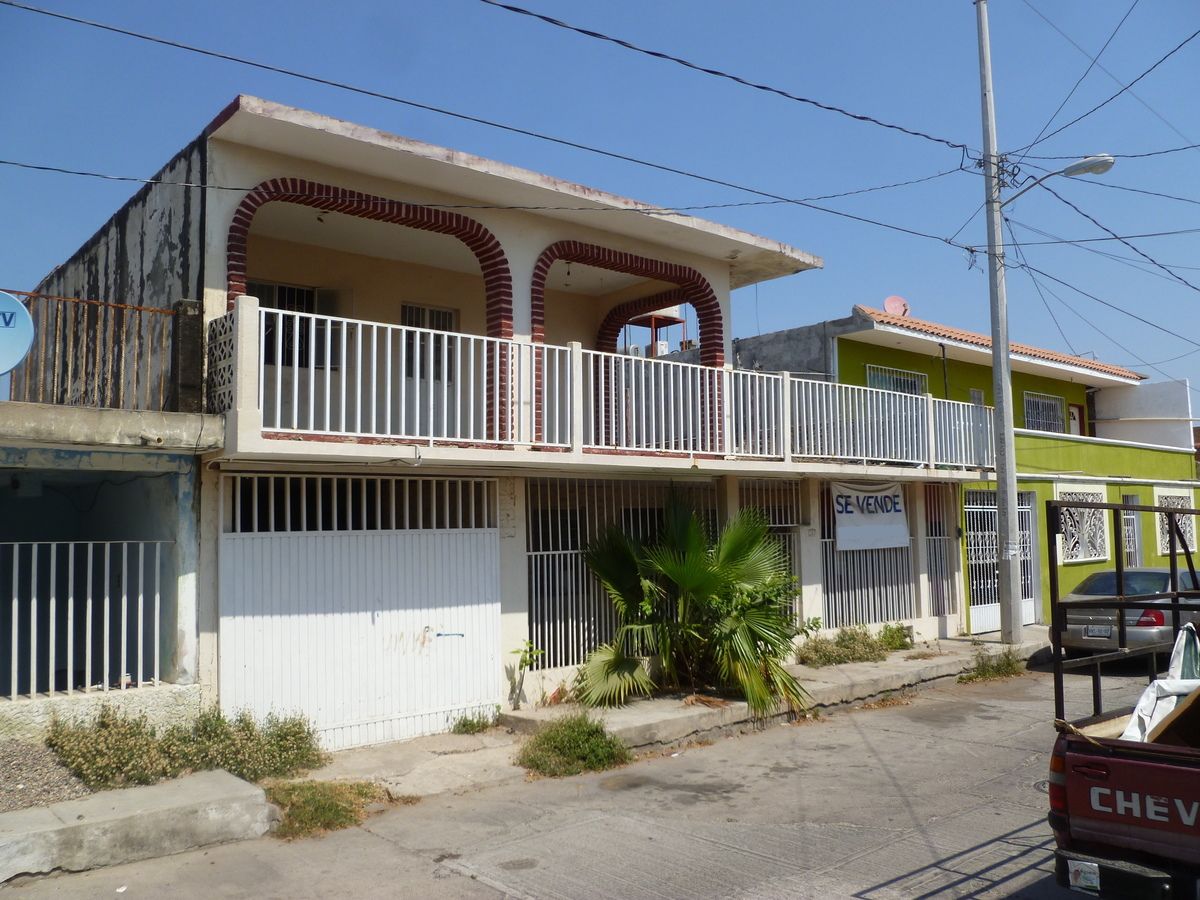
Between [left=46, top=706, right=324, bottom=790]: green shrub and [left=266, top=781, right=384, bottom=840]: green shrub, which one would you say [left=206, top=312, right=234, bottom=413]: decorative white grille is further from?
[left=266, top=781, right=384, bottom=840]: green shrub

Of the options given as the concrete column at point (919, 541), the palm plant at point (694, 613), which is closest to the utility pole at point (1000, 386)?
the concrete column at point (919, 541)

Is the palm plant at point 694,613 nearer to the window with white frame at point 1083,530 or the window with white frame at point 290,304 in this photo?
the window with white frame at point 290,304

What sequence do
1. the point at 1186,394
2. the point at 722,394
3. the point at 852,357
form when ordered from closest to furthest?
1. the point at 722,394
2. the point at 852,357
3. the point at 1186,394

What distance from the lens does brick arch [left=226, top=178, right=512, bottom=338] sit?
8.66 metres

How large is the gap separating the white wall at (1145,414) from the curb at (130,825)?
932 inches

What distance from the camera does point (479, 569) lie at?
9.91 m

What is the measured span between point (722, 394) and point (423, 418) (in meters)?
3.58

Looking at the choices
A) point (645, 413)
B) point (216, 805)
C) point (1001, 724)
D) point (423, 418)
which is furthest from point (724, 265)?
point (216, 805)

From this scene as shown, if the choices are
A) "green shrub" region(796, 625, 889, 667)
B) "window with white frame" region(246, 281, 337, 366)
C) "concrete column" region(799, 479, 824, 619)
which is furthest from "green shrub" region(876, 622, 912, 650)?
"window with white frame" region(246, 281, 337, 366)

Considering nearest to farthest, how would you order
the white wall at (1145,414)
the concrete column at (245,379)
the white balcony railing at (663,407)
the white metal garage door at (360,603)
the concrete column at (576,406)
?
the concrete column at (245,379) → the white metal garage door at (360,603) → the concrete column at (576,406) → the white balcony railing at (663,407) → the white wall at (1145,414)

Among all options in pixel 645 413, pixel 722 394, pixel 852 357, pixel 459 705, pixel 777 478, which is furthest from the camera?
pixel 852 357

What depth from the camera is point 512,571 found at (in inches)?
402

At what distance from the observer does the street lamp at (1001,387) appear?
46.3 ft

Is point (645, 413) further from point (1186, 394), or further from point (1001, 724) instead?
point (1186, 394)
